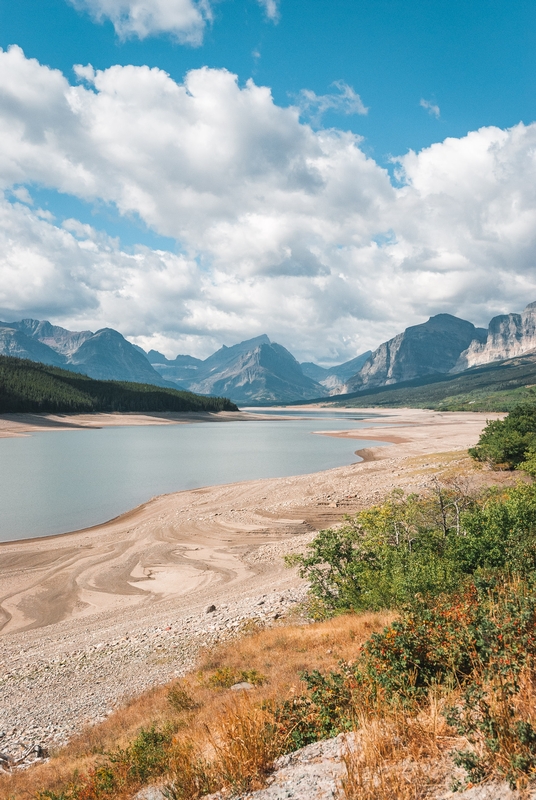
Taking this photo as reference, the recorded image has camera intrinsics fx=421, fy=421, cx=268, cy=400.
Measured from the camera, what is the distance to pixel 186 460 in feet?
236

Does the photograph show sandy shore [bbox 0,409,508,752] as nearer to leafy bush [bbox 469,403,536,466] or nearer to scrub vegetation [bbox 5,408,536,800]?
scrub vegetation [bbox 5,408,536,800]

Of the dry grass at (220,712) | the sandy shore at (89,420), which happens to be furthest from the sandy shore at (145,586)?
the sandy shore at (89,420)

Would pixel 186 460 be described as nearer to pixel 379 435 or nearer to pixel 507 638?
pixel 379 435

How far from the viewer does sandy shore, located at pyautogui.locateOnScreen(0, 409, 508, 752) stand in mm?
14133

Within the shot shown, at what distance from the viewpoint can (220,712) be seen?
9180mm

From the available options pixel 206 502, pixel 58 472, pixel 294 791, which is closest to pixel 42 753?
pixel 294 791

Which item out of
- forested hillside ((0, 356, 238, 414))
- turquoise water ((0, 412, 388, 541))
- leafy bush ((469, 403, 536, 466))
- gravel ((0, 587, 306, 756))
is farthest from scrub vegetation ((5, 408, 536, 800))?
forested hillside ((0, 356, 238, 414))

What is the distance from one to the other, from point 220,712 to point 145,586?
17479 mm

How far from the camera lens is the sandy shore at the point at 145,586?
14.1m

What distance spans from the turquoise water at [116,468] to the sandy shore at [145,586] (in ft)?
15.2

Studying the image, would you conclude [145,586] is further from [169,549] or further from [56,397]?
[56,397]

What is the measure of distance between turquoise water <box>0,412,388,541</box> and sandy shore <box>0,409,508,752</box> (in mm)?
4620

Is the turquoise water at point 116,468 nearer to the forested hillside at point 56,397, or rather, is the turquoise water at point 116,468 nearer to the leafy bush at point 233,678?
the leafy bush at point 233,678

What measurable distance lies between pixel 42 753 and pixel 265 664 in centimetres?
591
